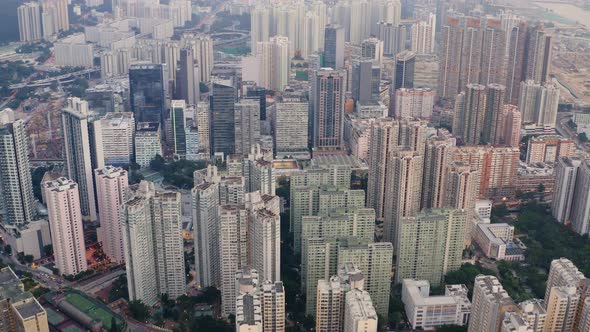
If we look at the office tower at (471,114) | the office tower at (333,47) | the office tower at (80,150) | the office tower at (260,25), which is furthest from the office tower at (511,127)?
the office tower at (260,25)

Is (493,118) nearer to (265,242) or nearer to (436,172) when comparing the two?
(436,172)

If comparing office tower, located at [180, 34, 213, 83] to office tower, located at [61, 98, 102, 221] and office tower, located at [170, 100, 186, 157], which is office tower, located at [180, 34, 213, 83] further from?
office tower, located at [61, 98, 102, 221]

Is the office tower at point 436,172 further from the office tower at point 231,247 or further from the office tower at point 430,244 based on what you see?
the office tower at point 231,247

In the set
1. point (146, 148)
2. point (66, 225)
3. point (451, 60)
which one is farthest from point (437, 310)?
point (451, 60)

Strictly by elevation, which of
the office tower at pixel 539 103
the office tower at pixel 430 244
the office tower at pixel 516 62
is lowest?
the office tower at pixel 430 244

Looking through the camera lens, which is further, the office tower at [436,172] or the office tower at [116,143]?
the office tower at [116,143]
